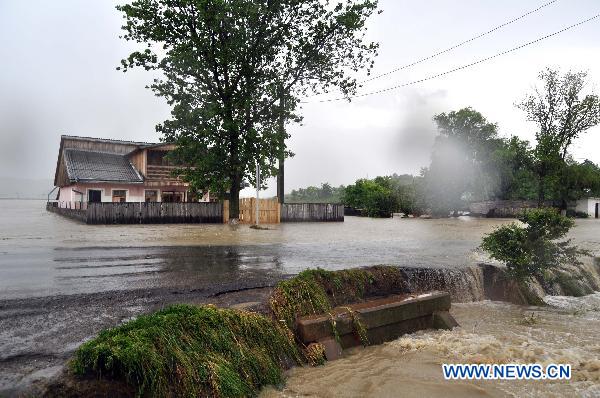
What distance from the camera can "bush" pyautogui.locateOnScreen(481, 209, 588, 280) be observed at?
10.0 meters

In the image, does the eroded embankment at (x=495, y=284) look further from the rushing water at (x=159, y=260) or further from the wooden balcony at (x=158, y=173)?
the wooden balcony at (x=158, y=173)

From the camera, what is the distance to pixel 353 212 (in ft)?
154

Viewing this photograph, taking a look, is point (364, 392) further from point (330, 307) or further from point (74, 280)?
point (74, 280)

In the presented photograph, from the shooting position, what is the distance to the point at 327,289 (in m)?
7.25

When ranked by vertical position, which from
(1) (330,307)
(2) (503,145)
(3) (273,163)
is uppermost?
(2) (503,145)

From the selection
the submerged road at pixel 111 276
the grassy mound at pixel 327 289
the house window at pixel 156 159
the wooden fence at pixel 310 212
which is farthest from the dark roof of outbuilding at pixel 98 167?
the grassy mound at pixel 327 289

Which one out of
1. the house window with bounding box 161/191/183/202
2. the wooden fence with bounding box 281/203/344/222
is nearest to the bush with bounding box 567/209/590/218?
the wooden fence with bounding box 281/203/344/222

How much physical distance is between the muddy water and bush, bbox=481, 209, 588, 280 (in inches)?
63.8

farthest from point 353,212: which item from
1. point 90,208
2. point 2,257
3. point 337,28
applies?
point 2,257

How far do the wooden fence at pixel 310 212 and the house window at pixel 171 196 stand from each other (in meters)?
12.0

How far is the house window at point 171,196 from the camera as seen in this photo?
3595cm

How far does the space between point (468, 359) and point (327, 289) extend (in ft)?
8.16

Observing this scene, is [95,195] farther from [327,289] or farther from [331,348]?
[331,348]

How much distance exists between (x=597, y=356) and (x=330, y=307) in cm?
411
